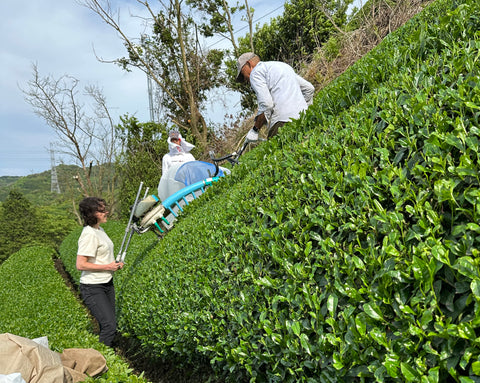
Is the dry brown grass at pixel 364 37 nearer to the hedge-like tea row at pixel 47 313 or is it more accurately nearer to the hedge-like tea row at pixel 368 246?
the hedge-like tea row at pixel 368 246

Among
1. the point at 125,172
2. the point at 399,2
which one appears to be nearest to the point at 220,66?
the point at 125,172

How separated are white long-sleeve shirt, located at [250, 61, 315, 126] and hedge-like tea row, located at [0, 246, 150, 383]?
3.44m

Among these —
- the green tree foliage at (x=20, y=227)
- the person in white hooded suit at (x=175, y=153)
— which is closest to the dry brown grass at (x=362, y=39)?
the person in white hooded suit at (x=175, y=153)

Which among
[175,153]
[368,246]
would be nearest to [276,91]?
[368,246]

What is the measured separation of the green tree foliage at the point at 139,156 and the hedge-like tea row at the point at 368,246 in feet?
52.4

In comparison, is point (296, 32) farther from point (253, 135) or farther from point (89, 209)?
point (89, 209)

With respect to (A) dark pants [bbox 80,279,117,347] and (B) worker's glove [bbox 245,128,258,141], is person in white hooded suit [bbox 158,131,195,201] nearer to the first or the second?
(B) worker's glove [bbox 245,128,258,141]

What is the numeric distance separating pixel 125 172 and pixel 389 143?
780 inches

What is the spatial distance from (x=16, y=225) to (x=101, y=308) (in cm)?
2427

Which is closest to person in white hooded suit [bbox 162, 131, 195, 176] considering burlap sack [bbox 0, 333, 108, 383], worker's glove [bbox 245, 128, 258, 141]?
worker's glove [bbox 245, 128, 258, 141]

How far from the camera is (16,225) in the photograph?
24531 mm

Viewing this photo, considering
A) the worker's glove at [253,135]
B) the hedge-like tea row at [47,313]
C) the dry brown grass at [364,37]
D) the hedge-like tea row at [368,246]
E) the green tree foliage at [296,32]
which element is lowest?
the hedge-like tea row at [47,313]

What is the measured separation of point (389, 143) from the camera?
1.85 meters

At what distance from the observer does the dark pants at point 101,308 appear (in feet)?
14.9
